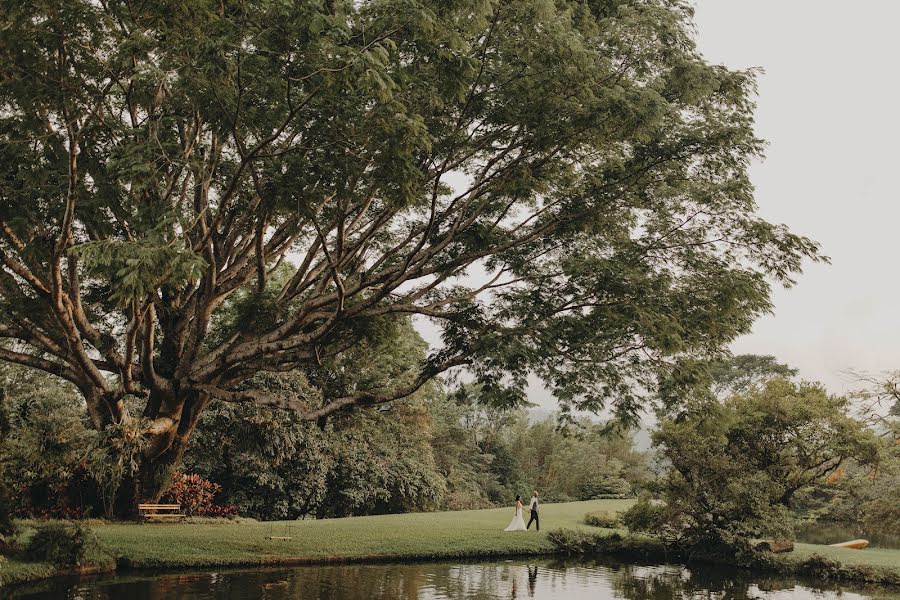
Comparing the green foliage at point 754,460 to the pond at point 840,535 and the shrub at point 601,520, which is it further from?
the pond at point 840,535

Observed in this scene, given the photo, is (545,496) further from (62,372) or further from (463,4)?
(463,4)

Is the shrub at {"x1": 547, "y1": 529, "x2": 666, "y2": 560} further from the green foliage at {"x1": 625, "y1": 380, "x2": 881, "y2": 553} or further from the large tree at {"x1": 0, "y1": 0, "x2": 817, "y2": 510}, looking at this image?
the large tree at {"x1": 0, "y1": 0, "x2": 817, "y2": 510}

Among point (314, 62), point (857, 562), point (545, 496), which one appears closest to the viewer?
point (314, 62)

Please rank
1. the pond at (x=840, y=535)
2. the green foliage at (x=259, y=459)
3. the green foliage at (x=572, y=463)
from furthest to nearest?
the green foliage at (x=572, y=463), the pond at (x=840, y=535), the green foliage at (x=259, y=459)

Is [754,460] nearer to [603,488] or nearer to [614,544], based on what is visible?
[614,544]

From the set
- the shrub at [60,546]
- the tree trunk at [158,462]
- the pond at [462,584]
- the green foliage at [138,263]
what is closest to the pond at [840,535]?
the pond at [462,584]

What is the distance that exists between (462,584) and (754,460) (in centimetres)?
1009

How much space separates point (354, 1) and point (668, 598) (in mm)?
12547

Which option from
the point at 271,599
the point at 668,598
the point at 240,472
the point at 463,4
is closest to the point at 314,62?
the point at 463,4

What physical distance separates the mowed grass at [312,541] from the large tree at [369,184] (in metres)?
2.03

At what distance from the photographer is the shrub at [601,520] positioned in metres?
25.1

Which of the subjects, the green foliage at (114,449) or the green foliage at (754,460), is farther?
the green foliage at (754,460)

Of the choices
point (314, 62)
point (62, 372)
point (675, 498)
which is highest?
point (314, 62)

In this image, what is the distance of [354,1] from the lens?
7711 mm
